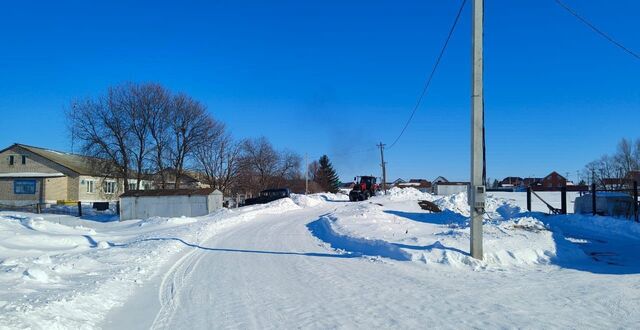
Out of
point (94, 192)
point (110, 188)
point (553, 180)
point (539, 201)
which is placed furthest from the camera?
point (553, 180)

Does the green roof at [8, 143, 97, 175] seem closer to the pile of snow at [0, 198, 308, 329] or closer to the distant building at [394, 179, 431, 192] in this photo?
the pile of snow at [0, 198, 308, 329]

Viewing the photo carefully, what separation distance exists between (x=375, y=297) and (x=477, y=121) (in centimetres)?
576

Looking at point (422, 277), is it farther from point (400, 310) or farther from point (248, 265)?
point (248, 265)

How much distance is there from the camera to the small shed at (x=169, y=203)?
36.3 meters

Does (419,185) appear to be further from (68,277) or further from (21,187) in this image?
(68,277)

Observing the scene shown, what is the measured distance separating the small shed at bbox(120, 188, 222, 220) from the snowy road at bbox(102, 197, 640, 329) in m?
23.7

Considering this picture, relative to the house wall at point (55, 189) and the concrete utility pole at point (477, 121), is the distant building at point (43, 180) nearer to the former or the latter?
the house wall at point (55, 189)

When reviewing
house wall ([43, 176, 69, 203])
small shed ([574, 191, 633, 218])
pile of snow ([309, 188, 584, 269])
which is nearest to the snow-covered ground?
small shed ([574, 191, 633, 218])

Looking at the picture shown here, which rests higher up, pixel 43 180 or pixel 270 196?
pixel 43 180

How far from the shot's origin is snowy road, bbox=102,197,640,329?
677 centimetres

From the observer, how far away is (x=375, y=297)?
27.3ft

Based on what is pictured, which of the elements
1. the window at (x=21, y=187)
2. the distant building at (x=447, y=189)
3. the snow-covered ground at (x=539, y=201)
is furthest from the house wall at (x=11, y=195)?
the distant building at (x=447, y=189)

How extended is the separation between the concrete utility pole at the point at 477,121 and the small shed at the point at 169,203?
27.4 metres

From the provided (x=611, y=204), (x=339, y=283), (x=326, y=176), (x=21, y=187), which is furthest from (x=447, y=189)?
(x=339, y=283)
